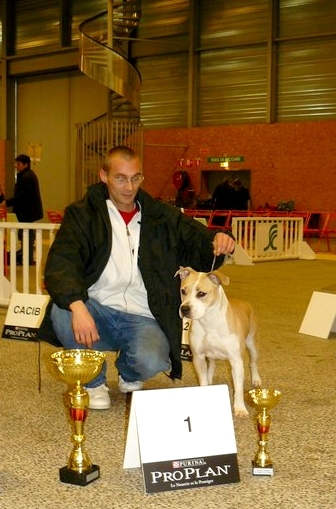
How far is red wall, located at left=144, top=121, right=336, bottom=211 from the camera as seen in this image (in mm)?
17156

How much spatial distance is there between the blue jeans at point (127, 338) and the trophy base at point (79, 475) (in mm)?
884

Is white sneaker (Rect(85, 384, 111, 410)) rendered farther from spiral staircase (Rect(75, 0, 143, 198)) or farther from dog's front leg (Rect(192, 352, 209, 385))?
spiral staircase (Rect(75, 0, 143, 198))

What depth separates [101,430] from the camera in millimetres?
3324

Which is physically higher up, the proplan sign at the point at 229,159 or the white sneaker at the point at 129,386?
the proplan sign at the point at 229,159

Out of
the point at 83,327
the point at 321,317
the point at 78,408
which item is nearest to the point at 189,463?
the point at 78,408

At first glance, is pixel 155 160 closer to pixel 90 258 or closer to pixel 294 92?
pixel 294 92

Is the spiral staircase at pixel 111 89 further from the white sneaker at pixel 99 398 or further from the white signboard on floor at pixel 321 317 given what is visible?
the white sneaker at pixel 99 398

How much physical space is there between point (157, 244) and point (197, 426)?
1.23 meters

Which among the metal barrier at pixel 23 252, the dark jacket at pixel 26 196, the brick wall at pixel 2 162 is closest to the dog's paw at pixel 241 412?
the metal barrier at pixel 23 252

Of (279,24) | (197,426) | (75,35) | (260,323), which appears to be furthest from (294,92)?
(197,426)

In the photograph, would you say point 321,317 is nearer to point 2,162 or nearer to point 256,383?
point 256,383

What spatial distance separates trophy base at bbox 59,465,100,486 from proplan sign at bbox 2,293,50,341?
7.76 ft

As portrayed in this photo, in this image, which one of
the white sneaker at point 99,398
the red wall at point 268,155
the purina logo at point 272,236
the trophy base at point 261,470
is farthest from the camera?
the red wall at point 268,155

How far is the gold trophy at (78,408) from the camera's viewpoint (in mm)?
2564
